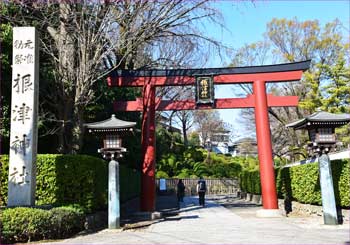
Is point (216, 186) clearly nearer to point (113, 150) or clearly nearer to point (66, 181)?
point (113, 150)

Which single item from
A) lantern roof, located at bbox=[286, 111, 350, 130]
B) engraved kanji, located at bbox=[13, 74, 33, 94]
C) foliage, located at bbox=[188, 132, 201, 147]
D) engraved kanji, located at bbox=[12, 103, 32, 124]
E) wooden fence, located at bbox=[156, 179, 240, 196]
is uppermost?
foliage, located at bbox=[188, 132, 201, 147]

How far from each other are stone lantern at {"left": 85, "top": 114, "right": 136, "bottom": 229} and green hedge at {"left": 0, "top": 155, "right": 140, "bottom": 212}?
0.58m

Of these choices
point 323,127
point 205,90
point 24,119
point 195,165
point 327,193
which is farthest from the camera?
point 195,165

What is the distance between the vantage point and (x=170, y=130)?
40.5 meters

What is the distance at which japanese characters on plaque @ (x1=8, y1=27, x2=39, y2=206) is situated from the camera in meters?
9.16

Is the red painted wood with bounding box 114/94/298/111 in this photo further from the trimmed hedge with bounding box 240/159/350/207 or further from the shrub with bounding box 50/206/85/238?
the shrub with bounding box 50/206/85/238

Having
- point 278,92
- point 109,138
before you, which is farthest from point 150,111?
point 278,92

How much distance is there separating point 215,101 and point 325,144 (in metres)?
5.52

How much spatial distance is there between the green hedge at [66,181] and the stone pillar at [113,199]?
1.89 feet

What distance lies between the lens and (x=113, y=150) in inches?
468

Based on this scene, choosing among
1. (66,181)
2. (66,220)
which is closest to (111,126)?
(66,181)

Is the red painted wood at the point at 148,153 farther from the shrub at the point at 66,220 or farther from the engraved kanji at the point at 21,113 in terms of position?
the engraved kanji at the point at 21,113

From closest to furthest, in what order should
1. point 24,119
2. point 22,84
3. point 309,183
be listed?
point 24,119 < point 22,84 < point 309,183

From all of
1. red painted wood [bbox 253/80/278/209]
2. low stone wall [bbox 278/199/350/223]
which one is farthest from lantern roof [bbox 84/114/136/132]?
low stone wall [bbox 278/199/350/223]
